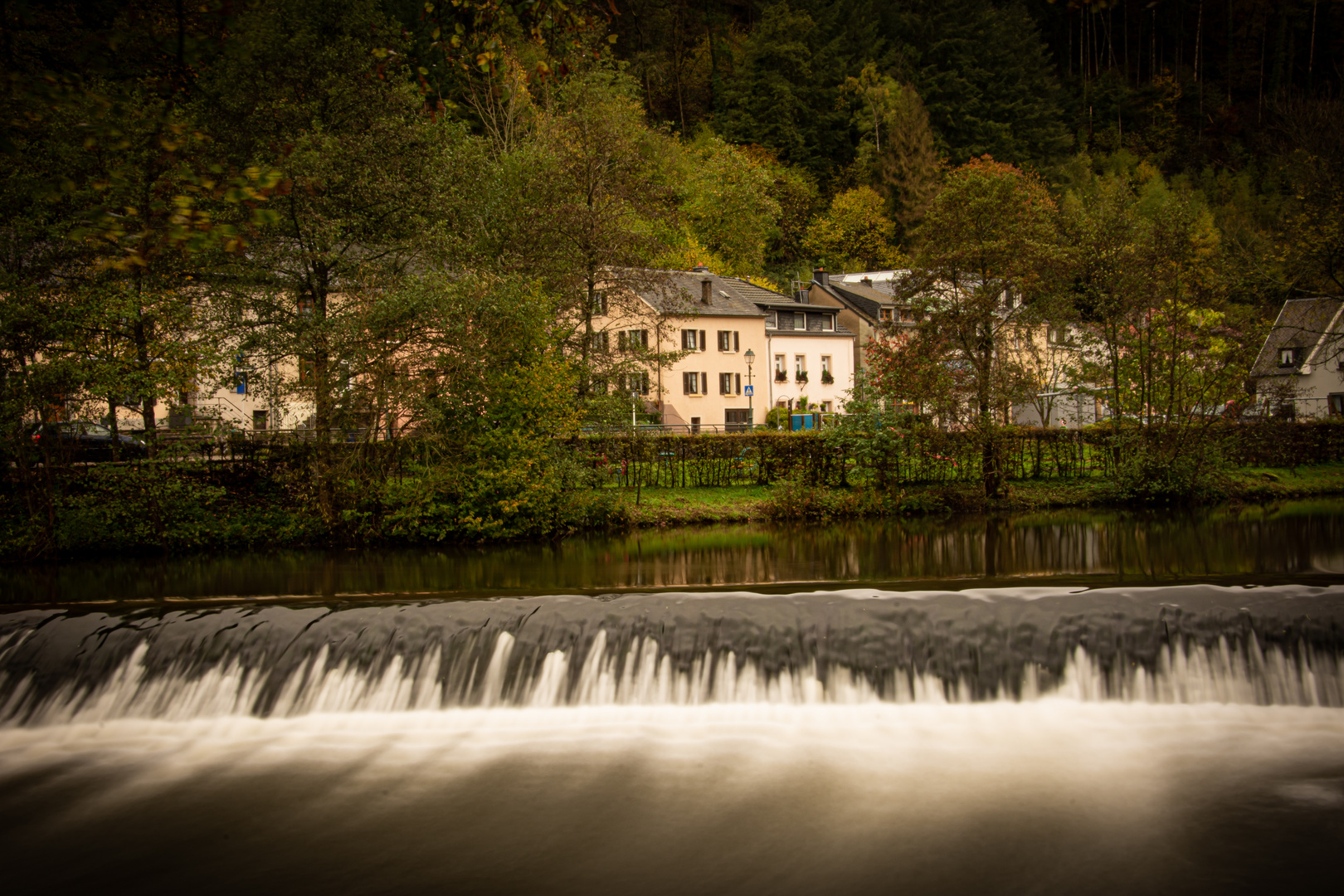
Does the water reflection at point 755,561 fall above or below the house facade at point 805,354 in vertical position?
below

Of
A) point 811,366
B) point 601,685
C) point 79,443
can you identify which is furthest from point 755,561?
point 811,366

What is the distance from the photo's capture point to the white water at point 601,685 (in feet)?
29.3

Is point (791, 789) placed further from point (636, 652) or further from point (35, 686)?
point (35, 686)

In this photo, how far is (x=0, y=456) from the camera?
1973 centimetres

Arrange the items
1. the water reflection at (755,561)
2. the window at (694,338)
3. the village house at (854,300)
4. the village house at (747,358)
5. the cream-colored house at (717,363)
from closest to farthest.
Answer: the water reflection at (755,561)
the cream-colored house at (717,363)
the window at (694,338)
the village house at (747,358)
the village house at (854,300)

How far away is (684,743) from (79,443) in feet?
56.8

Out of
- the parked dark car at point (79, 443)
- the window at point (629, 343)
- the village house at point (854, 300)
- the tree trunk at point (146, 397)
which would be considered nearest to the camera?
the parked dark car at point (79, 443)

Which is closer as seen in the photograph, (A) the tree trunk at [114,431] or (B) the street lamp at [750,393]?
(A) the tree trunk at [114,431]

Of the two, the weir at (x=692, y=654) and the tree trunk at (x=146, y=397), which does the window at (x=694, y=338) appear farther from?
the weir at (x=692, y=654)

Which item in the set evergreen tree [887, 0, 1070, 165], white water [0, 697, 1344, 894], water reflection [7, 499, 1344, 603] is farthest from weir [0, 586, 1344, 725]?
evergreen tree [887, 0, 1070, 165]

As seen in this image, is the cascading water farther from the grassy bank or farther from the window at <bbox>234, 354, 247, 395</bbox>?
the window at <bbox>234, 354, 247, 395</bbox>

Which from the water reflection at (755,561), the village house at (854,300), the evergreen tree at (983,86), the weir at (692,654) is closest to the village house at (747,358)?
the village house at (854,300)

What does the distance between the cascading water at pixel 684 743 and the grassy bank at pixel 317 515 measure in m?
10.8

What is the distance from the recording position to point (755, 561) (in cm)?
1875
